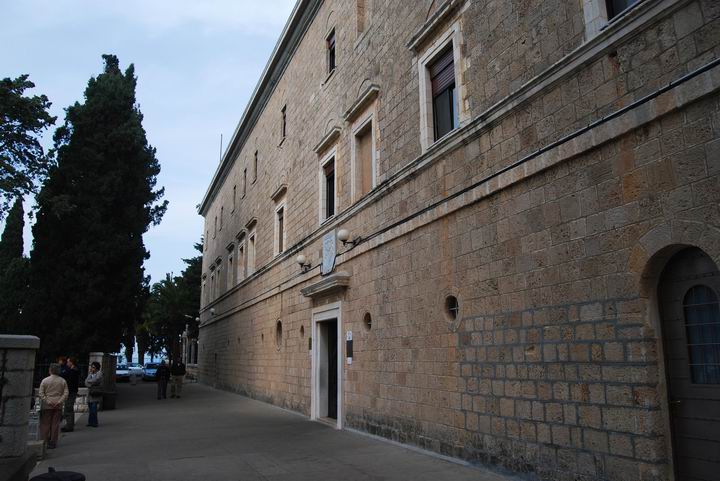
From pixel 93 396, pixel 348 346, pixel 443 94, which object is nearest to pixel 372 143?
pixel 443 94

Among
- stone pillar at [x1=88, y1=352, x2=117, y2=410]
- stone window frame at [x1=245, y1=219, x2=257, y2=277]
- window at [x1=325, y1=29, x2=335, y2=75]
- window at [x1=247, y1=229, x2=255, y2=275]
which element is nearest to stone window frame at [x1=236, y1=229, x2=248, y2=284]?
stone window frame at [x1=245, y1=219, x2=257, y2=277]

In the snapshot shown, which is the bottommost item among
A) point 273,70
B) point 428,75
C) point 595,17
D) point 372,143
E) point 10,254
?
point 595,17

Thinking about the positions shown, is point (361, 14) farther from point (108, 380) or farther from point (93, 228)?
point (108, 380)

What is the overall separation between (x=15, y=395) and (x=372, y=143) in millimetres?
8111

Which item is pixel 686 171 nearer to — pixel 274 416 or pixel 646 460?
pixel 646 460

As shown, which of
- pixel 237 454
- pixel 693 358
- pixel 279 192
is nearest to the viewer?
pixel 693 358

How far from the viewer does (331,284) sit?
475 inches

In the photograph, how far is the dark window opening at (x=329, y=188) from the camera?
45.7 feet

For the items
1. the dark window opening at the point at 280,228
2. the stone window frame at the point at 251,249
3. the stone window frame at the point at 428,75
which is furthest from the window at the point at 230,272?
the stone window frame at the point at 428,75

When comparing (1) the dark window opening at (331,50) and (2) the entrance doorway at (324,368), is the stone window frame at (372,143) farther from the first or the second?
(2) the entrance doorway at (324,368)

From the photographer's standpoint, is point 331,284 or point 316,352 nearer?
point 331,284

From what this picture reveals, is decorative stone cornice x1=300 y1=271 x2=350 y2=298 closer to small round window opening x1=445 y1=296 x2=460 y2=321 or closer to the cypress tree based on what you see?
small round window opening x1=445 y1=296 x2=460 y2=321

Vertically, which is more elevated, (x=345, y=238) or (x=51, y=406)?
(x=345, y=238)

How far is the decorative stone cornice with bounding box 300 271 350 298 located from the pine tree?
32.9 feet
